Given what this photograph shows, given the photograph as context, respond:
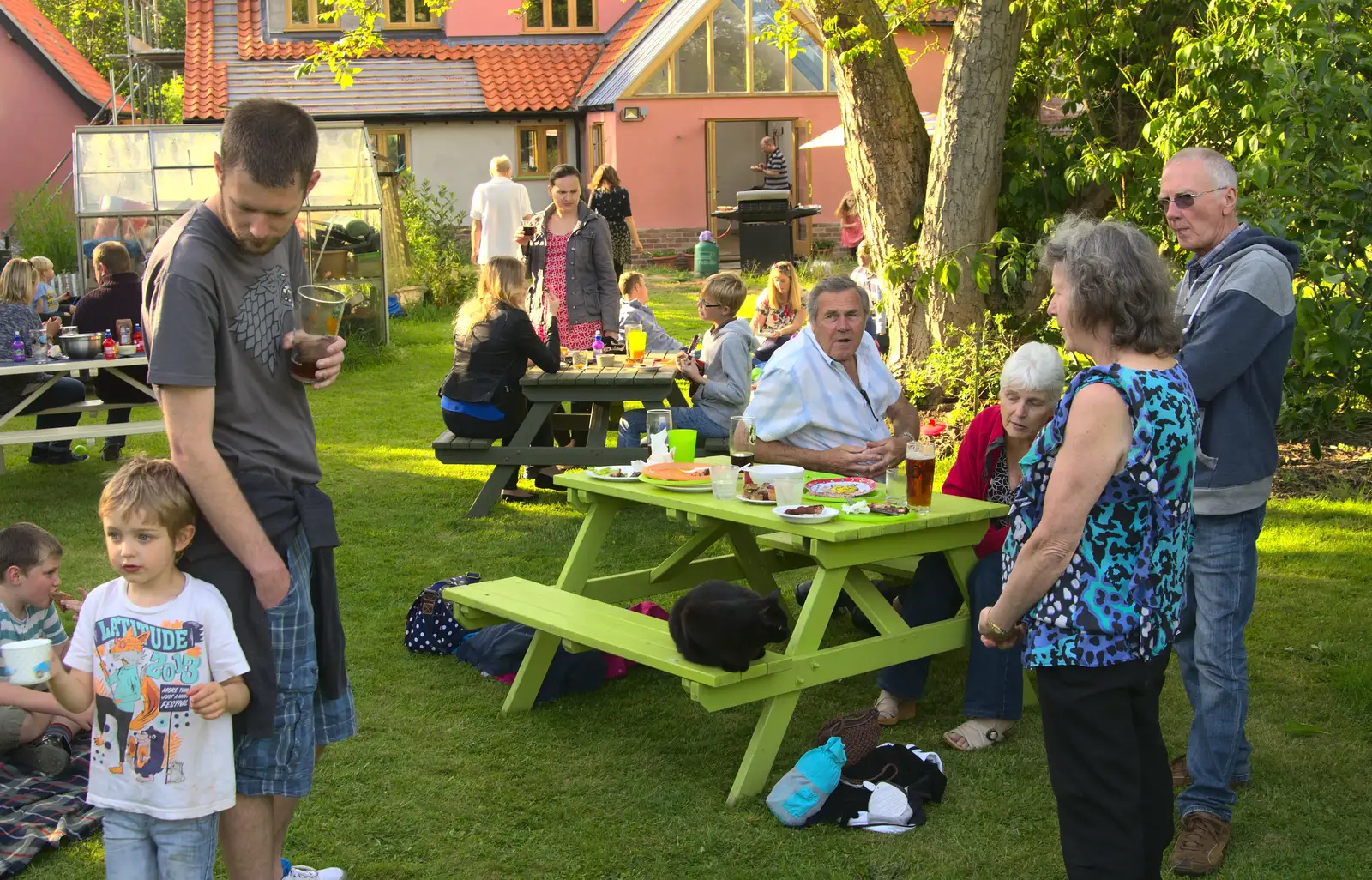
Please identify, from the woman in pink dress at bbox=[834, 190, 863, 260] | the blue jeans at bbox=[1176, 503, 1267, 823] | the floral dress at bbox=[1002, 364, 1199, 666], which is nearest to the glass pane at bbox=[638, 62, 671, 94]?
the woman in pink dress at bbox=[834, 190, 863, 260]

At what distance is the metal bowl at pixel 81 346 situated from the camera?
770 cm

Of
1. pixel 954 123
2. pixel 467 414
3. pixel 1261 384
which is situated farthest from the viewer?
pixel 954 123

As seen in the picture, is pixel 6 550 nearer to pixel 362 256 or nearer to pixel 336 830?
pixel 336 830

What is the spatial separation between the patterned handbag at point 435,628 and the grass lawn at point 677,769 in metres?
0.06

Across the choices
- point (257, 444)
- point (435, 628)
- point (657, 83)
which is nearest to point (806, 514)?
point (435, 628)

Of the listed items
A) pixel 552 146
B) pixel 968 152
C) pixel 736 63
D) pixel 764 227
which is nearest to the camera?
pixel 968 152

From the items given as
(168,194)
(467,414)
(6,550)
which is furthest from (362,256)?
(6,550)

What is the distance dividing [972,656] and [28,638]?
120 inches

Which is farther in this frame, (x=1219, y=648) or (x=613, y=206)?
(x=613, y=206)

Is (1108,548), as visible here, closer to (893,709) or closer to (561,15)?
(893,709)

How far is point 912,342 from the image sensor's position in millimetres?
8766

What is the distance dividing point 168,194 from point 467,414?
6.89 m

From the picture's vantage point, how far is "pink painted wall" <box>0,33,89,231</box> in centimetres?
2303

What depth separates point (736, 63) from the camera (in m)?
22.7
